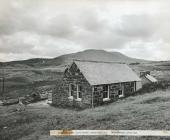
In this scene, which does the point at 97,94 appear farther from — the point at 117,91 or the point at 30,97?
the point at 30,97

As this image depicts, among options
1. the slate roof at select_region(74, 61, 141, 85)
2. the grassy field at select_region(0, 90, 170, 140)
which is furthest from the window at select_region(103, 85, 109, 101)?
the grassy field at select_region(0, 90, 170, 140)

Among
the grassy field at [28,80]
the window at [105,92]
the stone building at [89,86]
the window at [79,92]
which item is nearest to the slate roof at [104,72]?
the stone building at [89,86]

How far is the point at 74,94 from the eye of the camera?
28.0m

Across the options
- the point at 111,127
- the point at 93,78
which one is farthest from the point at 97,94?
the point at 111,127

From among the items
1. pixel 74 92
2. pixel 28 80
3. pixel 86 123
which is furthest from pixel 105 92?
Result: pixel 28 80

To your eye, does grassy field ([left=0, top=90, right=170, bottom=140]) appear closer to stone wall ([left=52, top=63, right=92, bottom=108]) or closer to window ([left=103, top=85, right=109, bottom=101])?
stone wall ([left=52, top=63, right=92, bottom=108])

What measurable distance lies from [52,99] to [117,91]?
7.87 meters

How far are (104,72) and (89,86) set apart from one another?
473cm

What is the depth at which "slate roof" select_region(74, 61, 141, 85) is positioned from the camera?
27406 millimetres

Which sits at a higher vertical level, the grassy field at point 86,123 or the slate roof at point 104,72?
the slate roof at point 104,72

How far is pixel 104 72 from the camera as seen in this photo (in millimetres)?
30312

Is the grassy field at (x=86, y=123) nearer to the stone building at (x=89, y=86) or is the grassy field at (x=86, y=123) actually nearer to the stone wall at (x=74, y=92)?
the stone wall at (x=74, y=92)

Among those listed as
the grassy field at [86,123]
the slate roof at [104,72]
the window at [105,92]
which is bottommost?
the grassy field at [86,123]

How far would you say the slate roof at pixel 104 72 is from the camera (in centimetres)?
2741
